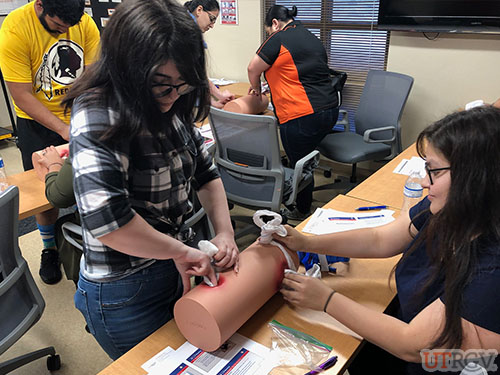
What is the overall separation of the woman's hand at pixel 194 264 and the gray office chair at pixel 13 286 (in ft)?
2.33

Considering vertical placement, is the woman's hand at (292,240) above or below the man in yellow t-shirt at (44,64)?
below

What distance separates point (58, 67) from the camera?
2197 mm

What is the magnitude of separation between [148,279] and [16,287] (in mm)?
754

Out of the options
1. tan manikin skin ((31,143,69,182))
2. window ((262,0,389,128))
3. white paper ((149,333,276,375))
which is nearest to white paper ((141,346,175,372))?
white paper ((149,333,276,375))

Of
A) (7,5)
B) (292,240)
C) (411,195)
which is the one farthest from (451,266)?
(7,5)

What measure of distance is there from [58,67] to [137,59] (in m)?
1.69

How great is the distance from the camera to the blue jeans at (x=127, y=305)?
101cm

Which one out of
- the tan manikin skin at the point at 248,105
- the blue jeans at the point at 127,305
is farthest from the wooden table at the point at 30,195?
the tan manikin skin at the point at 248,105

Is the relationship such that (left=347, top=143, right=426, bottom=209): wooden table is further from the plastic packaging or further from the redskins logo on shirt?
the redskins logo on shirt

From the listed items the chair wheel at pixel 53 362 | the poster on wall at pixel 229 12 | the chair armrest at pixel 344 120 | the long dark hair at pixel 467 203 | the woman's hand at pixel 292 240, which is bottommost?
the chair wheel at pixel 53 362

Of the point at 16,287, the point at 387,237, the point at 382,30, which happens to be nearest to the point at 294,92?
the point at 382,30

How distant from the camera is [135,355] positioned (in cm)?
100

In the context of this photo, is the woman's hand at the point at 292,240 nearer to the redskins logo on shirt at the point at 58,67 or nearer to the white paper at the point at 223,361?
the white paper at the point at 223,361

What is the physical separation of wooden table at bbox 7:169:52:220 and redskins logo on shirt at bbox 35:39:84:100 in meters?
0.46
